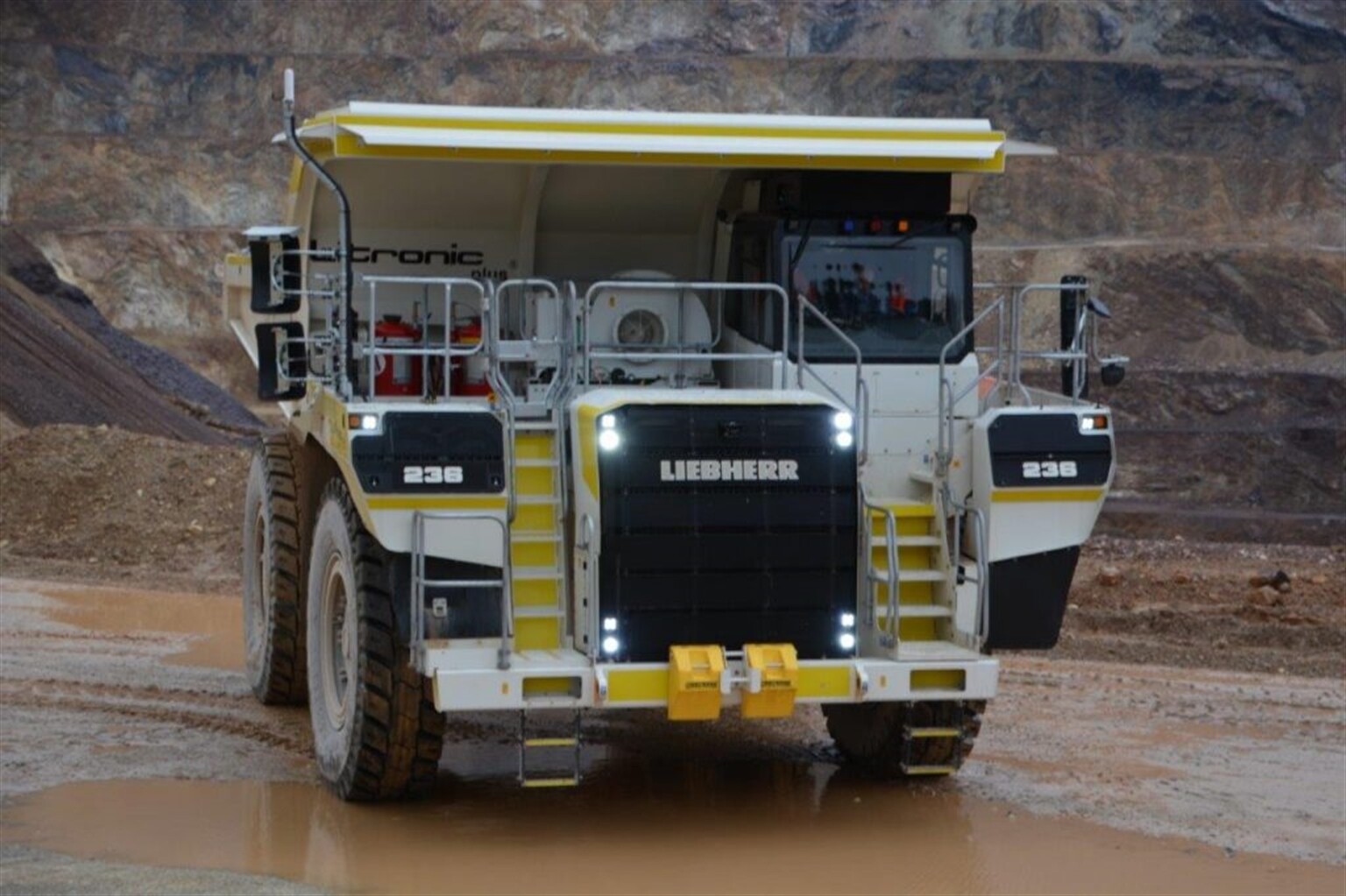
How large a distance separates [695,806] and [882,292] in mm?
2518

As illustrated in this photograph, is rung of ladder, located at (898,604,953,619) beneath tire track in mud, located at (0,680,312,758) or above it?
above

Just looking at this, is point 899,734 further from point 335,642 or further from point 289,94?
point 289,94

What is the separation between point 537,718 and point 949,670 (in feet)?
8.59

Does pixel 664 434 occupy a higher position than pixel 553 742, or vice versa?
pixel 664 434

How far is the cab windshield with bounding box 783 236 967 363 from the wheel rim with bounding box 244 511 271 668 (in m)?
3.95

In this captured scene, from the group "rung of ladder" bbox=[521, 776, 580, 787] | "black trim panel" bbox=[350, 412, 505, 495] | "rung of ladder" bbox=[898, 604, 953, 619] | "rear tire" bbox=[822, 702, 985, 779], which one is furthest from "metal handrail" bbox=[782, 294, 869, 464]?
"rung of ladder" bbox=[521, 776, 580, 787]

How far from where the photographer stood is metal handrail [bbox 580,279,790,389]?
31.2 feet

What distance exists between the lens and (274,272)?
10.6 metres

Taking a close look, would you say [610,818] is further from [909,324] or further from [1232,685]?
[1232,685]

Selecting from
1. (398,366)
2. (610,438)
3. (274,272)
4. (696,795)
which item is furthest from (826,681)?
(274,272)

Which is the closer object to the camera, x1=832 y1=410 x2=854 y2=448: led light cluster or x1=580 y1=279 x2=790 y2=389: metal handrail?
x1=832 y1=410 x2=854 y2=448: led light cluster

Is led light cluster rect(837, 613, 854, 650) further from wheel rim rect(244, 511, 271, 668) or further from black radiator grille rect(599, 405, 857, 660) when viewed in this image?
wheel rim rect(244, 511, 271, 668)

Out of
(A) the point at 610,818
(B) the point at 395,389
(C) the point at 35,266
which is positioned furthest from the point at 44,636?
(C) the point at 35,266

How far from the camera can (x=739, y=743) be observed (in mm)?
11344
